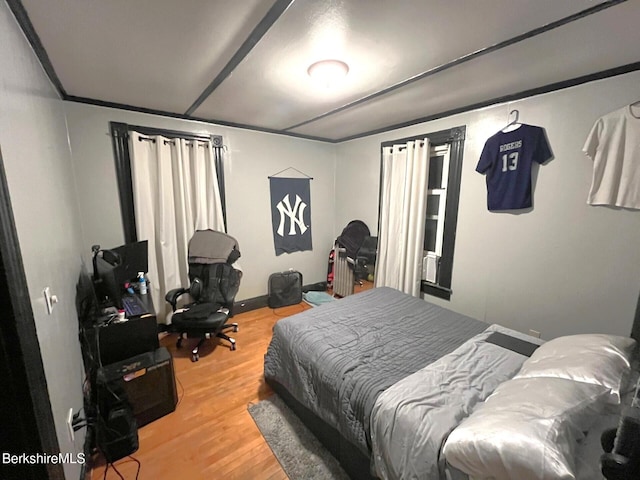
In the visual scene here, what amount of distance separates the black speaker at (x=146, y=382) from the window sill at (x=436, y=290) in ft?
8.66

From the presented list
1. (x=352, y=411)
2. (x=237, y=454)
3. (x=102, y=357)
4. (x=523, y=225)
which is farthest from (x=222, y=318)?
(x=523, y=225)

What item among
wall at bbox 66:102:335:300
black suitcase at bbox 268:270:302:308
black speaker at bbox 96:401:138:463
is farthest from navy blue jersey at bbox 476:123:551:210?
black speaker at bbox 96:401:138:463

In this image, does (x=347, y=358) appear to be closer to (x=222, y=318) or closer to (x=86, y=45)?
(x=222, y=318)

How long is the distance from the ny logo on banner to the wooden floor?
180 centimetres

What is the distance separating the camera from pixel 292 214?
3.84m

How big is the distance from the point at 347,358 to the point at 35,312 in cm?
143

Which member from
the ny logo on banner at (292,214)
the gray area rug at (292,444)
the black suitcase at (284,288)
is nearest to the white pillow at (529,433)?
the gray area rug at (292,444)

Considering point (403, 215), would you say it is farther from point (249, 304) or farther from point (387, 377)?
point (249, 304)

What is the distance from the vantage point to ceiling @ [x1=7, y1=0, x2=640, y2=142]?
1.19 m

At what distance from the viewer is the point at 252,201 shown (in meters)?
3.45

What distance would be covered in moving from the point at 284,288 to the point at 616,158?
3450 mm

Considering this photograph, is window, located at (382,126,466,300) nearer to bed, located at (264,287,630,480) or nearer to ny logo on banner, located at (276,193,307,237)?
bed, located at (264,287,630,480)

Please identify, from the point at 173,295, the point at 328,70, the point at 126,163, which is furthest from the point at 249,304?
the point at 328,70

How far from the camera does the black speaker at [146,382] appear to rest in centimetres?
167
